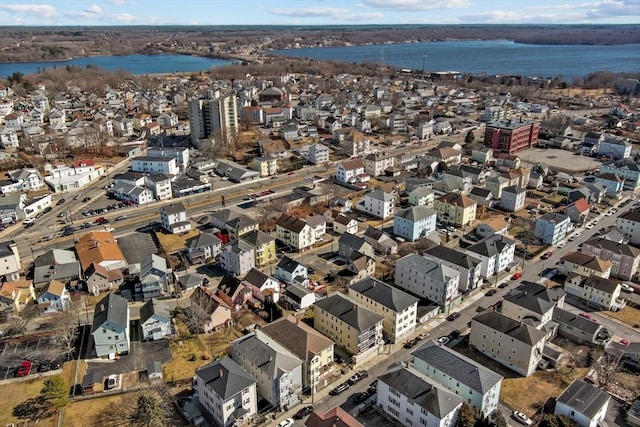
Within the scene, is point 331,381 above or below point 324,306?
below

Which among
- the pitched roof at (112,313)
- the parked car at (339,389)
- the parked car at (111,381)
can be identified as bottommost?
the parked car at (339,389)

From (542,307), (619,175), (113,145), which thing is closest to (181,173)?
(113,145)

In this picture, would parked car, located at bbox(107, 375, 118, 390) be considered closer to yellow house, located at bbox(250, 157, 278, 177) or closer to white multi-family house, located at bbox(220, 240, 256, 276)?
white multi-family house, located at bbox(220, 240, 256, 276)

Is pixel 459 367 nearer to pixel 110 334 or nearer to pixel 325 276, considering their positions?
pixel 325 276

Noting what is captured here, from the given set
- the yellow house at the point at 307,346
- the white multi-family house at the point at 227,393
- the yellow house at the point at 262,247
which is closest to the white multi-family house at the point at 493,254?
the yellow house at the point at 307,346

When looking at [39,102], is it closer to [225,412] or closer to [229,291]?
[229,291]

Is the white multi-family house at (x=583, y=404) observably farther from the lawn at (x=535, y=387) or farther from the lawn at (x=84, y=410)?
the lawn at (x=84, y=410)

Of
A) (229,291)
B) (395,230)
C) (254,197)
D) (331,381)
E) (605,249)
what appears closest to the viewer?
(331,381)


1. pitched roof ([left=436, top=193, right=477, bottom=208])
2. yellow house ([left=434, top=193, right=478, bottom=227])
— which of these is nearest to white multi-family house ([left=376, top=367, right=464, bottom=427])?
yellow house ([left=434, top=193, right=478, bottom=227])
